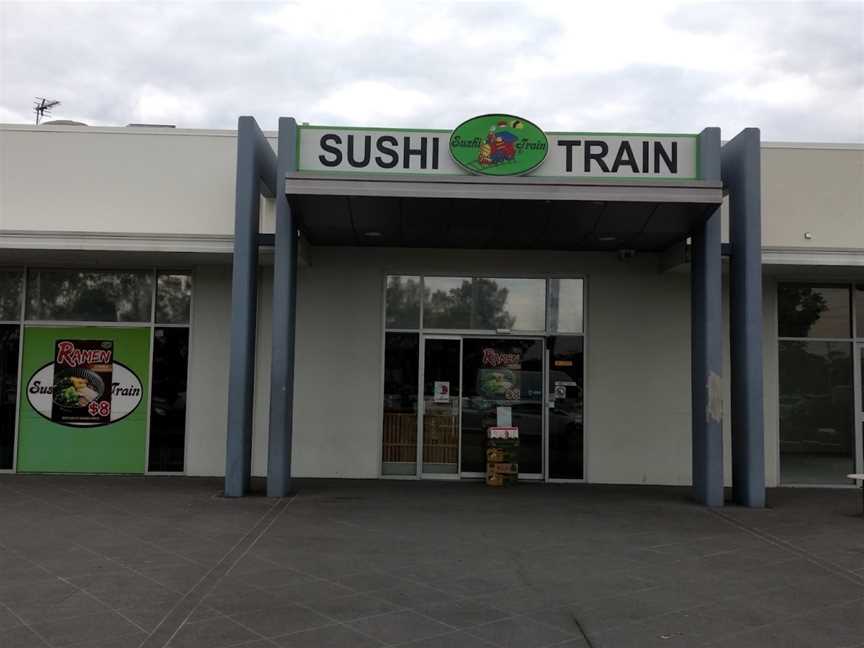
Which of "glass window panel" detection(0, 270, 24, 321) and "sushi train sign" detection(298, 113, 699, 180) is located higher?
"sushi train sign" detection(298, 113, 699, 180)

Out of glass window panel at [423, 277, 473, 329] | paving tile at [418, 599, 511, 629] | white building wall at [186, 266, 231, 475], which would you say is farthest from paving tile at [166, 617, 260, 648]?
glass window panel at [423, 277, 473, 329]

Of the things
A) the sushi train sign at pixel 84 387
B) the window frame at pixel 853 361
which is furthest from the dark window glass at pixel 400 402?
the window frame at pixel 853 361

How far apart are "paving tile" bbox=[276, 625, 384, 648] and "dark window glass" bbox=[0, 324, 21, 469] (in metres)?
8.87

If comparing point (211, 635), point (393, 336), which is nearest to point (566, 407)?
point (393, 336)

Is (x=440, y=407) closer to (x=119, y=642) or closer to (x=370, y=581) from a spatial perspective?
(x=370, y=581)

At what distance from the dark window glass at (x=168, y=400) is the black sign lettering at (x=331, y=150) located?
3961mm

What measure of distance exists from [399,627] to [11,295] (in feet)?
32.1

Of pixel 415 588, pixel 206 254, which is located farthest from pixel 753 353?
pixel 206 254

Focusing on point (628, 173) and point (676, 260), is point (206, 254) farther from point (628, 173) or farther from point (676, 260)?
point (676, 260)

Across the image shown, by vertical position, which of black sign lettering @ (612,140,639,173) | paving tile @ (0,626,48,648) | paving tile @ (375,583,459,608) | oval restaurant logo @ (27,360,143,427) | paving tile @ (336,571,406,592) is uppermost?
black sign lettering @ (612,140,639,173)

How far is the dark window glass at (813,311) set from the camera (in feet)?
40.1

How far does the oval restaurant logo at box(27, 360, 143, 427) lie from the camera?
12.0 m

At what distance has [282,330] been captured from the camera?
10070mm

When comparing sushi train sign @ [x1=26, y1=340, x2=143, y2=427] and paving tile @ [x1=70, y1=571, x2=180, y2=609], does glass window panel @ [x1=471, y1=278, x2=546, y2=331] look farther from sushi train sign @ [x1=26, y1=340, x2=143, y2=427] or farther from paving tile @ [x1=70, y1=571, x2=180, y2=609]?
paving tile @ [x1=70, y1=571, x2=180, y2=609]
